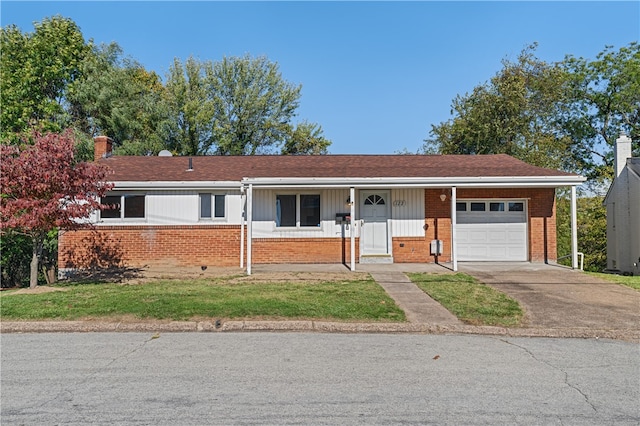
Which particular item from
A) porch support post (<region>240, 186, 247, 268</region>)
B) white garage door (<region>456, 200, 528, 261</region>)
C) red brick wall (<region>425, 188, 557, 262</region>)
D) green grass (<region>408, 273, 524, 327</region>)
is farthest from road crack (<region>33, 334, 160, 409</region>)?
white garage door (<region>456, 200, 528, 261</region>)

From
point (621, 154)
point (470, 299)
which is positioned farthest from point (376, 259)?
point (621, 154)

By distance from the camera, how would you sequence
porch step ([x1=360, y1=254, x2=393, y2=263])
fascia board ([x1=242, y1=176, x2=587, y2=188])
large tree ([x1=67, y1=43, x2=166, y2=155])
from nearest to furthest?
1. fascia board ([x1=242, y1=176, x2=587, y2=188])
2. porch step ([x1=360, y1=254, x2=393, y2=263])
3. large tree ([x1=67, y1=43, x2=166, y2=155])

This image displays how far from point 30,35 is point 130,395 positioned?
2881 cm

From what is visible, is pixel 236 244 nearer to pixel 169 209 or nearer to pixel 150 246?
pixel 169 209

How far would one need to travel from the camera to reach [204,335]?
6730mm

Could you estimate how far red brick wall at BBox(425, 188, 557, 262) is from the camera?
1453 cm

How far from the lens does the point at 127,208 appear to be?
14.0 metres

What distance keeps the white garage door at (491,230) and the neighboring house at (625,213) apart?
5.44 meters

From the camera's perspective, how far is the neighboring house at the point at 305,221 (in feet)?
45.6

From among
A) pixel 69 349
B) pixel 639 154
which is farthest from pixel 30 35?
pixel 639 154

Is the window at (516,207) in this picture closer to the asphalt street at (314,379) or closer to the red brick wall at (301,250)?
the red brick wall at (301,250)

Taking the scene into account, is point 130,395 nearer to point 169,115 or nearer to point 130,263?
point 130,263

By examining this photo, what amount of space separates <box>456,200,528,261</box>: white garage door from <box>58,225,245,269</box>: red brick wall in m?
7.48

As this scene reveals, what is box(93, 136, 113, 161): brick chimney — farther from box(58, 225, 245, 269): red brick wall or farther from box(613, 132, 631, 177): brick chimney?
box(613, 132, 631, 177): brick chimney
